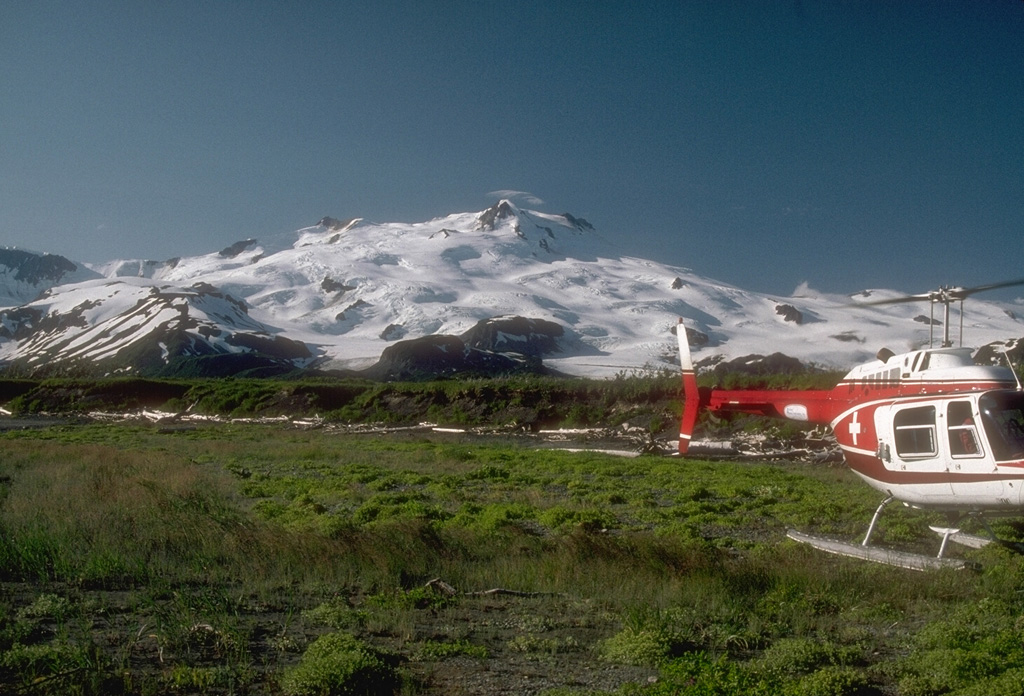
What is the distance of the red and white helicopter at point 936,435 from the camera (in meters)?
10.8

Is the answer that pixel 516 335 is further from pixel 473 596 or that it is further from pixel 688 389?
pixel 473 596

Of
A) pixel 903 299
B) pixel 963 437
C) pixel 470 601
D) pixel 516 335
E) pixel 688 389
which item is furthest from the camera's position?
pixel 516 335

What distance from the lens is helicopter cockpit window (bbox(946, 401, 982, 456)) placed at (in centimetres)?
1105

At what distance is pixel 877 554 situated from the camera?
11.2 m

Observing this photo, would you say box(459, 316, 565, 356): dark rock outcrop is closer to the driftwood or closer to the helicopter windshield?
the helicopter windshield

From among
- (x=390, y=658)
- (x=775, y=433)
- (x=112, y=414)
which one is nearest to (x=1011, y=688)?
(x=390, y=658)

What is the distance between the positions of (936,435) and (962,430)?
0.40 metres

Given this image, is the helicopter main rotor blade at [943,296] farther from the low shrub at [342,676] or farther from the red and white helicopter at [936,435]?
the low shrub at [342,676]

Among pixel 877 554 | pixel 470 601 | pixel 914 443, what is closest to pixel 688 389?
pixel 914 443

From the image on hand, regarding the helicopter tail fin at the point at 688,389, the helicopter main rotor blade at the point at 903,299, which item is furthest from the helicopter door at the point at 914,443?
the helicopter tail fin at the point at 688,389

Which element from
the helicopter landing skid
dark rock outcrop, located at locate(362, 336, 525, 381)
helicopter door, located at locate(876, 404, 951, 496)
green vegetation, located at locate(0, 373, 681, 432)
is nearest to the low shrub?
the helicopter landing skid

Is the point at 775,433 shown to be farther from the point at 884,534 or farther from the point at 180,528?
the point at 180,528

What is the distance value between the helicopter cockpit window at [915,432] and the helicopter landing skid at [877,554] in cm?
159

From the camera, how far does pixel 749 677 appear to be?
20.1 feet
